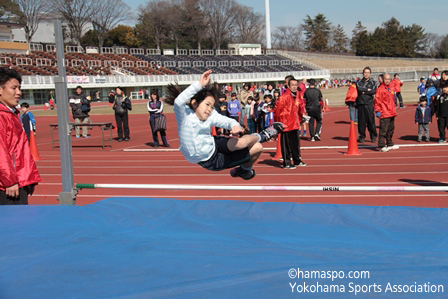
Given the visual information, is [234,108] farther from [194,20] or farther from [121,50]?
[194,20]

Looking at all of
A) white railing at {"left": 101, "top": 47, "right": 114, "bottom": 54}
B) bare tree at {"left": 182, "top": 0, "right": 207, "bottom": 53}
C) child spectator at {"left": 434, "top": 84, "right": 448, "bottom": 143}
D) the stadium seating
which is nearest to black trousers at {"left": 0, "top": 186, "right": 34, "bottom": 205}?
child spectator at {"left": 434, "top": 84, "right": 448, "bottom": 143}

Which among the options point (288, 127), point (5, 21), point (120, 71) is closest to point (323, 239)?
point (288, 127)

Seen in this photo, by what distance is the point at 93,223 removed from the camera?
4.29 metres

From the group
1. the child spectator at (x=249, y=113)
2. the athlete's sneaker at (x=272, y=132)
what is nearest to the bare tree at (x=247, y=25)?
the child spectator at (x=249, y=113)

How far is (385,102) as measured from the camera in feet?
35.5

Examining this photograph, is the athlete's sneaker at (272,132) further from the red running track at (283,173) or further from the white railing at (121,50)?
the white railing at (121,50)

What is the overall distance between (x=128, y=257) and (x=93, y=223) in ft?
3.36

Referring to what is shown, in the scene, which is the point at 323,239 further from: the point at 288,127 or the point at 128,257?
the point at 288,127

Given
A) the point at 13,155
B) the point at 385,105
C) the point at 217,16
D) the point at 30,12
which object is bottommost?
the point at 13,155

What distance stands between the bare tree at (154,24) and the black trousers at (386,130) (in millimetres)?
57372

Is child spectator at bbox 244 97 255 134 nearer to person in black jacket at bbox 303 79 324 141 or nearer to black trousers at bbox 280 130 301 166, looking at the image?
person in black jacket at bbox 303 79 324 141

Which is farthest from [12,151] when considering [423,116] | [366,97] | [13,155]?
[423,116]

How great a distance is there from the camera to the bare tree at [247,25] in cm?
8088

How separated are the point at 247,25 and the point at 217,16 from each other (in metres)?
10.6
